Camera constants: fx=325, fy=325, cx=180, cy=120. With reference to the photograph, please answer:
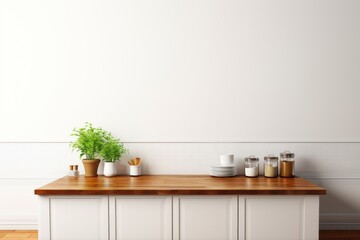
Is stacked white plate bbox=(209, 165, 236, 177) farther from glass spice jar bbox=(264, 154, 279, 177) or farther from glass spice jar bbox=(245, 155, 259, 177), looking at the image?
glass spice jar bbox=(264, 154, 279, 177)

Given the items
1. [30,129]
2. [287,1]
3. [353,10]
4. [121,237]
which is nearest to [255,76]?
[287,1]

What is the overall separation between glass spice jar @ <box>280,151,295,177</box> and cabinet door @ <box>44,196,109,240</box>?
1646mm

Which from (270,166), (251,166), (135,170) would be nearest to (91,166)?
(135,170)

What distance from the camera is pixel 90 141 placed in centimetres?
310

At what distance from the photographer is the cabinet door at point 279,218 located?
99.0 inches

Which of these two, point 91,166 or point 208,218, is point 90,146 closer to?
point 91,166

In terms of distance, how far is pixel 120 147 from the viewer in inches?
127

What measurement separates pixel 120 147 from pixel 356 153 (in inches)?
93.6

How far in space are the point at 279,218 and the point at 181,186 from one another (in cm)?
80

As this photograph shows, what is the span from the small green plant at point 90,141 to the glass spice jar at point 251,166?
4.57 ft

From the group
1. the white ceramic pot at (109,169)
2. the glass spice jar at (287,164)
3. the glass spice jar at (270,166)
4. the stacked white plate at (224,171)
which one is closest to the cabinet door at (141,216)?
the white ceramic pot at (109,169)

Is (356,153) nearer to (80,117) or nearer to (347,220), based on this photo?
(347,220)

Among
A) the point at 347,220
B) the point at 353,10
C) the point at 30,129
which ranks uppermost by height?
the point at 353,10

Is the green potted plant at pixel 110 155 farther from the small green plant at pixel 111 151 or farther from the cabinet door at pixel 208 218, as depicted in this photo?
the cabinet door at pixel 208 218
